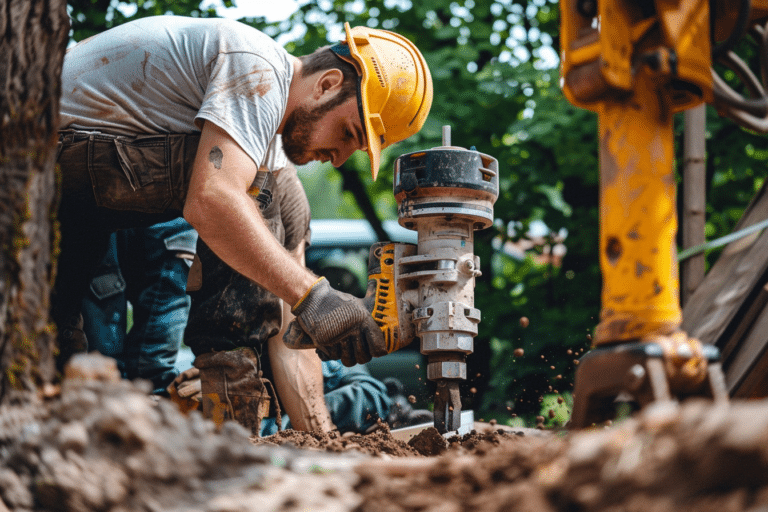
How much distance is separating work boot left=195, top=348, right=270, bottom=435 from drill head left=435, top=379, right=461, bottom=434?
0.71 m

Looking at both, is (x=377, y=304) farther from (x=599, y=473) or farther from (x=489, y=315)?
(x=489, y=315)

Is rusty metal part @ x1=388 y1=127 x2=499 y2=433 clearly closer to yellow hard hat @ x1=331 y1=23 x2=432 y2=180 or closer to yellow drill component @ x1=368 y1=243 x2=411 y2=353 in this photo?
yellow drill component @ x1=368 y1=243 x2=411 y2=353

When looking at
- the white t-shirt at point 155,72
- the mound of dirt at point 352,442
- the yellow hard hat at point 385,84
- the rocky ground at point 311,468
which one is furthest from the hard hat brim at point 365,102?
the rocky ground at point 311,468

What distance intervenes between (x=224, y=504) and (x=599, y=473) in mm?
518

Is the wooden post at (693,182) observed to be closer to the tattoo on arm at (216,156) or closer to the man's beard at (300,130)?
the man's beard at (300,130)

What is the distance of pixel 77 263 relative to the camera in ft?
10.2

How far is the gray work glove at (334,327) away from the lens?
8.34ft

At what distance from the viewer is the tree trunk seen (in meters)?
1.23

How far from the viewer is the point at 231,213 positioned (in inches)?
94.0

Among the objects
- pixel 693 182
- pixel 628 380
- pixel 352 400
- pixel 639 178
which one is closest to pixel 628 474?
pixel 628 380

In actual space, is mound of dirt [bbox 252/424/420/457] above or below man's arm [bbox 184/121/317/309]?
below

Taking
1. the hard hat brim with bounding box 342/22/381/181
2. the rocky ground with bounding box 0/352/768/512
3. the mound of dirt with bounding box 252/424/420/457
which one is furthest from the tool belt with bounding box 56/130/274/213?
the rocky ground with bounding box 0/352/768/512

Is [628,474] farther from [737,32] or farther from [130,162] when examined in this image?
[130,162]

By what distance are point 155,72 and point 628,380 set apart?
84.6 inches
